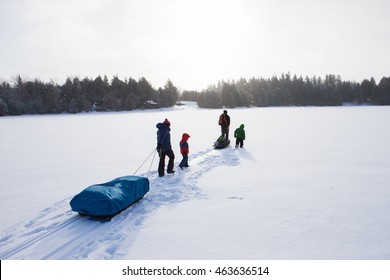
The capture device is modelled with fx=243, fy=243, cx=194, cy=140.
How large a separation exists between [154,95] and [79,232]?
72.0 metres

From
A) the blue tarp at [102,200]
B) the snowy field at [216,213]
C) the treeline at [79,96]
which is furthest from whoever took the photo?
the treeline at [79,96]

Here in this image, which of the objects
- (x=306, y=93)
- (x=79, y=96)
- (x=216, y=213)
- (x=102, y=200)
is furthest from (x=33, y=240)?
(x=306, y=93)

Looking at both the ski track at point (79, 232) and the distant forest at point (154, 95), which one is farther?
the distant forest at point (154, 95)

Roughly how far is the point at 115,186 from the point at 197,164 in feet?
15.9

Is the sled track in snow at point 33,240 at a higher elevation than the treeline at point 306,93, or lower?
lower

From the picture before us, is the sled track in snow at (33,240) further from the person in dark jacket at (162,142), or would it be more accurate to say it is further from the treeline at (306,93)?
the treeline at (306,93)

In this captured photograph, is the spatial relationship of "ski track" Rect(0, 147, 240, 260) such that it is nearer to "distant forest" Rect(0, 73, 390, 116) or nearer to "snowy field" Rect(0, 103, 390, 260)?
"snowy field" Rect(0, 103, 390, 260)

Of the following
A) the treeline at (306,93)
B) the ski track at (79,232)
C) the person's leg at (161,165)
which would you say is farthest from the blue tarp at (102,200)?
the treeline at (306,93)

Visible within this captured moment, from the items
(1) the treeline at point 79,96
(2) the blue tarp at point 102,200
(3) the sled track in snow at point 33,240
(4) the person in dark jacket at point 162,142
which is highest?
(1) the treeline at point 79,96

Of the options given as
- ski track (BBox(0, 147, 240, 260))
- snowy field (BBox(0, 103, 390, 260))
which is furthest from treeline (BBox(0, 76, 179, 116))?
ski track (BBox(0, 147, 240, 260))

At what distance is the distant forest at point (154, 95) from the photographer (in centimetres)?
5909

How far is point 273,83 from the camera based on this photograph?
98.1 meters

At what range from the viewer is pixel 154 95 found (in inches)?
2923

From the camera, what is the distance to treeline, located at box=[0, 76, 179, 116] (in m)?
56.9
